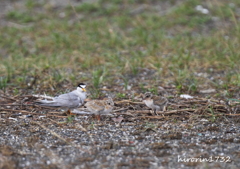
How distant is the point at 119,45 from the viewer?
873 cm

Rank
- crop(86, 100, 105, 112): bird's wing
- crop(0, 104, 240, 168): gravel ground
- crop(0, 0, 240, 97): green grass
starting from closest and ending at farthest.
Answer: crop(0, 104, 240, 168): gravel ground, crop(86, 100, 105, 112): bird's wing, crop(0, 0, 240, 97): green grass

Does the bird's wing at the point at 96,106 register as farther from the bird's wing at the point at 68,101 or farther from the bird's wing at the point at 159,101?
the bird's wing at the point at 159,101

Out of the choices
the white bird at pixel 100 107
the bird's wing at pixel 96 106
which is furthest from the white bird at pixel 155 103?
the bird's wing at pixel 96 106

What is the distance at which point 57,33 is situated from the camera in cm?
930

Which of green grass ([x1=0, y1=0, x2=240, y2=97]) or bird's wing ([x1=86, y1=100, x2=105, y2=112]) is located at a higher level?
green grass ([x1=0, y1=0, x2=240, y2=97])

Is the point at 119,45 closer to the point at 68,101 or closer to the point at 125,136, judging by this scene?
the point at 68,101

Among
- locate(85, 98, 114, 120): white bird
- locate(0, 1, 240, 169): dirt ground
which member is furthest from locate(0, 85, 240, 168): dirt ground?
locate(85, 98, 114, 120): white bird

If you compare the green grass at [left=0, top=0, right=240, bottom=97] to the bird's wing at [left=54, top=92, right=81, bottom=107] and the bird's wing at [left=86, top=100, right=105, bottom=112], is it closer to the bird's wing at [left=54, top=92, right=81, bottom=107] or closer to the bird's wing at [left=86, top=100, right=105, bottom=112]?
the bird's wing at [left=54, top=92, right=81, bottom=107]

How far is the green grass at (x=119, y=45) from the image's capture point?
6793 millimetres

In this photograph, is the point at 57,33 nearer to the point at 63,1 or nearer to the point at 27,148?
the point at 63,1

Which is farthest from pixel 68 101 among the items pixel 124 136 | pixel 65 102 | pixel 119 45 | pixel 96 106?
pixel 119 45

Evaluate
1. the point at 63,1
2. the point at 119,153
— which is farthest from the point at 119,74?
the point at 63,1

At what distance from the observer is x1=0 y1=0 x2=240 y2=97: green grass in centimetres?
679

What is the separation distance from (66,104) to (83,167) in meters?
1.50
